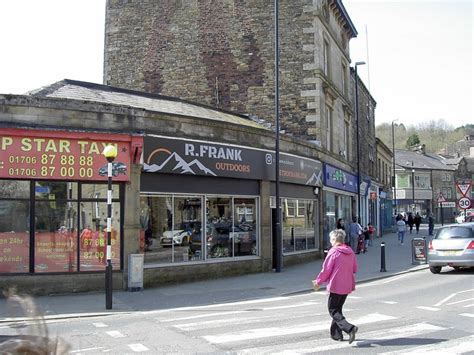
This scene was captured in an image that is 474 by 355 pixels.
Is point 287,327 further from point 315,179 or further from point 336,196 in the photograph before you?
point 336,196

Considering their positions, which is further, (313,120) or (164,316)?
(313,120)

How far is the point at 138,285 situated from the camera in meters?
14.2

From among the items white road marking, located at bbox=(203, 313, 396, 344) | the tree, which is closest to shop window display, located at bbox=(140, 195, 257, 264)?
white road marking, located at bbox=(203, 313, 396, 344)

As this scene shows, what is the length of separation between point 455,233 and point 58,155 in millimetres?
12145

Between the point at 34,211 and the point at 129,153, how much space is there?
2.82 m

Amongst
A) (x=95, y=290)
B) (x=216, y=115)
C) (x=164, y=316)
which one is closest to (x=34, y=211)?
(x=95, y=290)

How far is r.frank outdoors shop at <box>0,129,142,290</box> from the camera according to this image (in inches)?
525

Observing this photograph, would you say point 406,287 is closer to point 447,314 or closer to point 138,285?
point 447,314

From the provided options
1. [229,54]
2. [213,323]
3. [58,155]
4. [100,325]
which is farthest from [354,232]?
[100,325]

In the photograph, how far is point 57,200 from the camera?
13.9 meters

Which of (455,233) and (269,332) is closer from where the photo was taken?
(269,332)

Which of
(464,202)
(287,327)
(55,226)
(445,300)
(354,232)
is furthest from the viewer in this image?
(464,202)

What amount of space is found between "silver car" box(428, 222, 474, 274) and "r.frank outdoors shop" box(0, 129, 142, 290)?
31.6ft

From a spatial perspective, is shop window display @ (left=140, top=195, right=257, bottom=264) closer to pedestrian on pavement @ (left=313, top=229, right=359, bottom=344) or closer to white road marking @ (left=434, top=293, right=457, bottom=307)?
white road marking @ (left=434, top=293, right=457, bottom=307)
